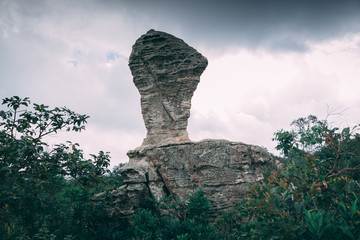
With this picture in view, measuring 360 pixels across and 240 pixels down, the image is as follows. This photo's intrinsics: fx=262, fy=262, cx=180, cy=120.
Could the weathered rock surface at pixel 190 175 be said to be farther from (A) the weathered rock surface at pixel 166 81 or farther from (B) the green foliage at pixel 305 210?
(B) the green foliage at pixel 305 210

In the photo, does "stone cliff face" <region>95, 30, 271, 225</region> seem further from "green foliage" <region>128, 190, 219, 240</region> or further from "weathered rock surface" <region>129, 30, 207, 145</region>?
"green foliage" <region>128, 190, 219, 240</region>

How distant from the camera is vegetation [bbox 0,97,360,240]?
14.3ft

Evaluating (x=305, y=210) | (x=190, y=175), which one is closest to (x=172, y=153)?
(x=190, y=175)

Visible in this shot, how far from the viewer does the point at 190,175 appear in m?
10.0

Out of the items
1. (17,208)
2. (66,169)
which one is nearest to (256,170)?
(66,169)

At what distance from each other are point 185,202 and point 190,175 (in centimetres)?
102

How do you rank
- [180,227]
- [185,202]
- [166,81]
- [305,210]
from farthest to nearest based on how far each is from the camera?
1. [166,81]
2. [185,202]
3. [180,227]
4. [305,210]

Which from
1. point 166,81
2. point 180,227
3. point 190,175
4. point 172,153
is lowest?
point 180,227

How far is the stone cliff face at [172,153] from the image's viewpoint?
9.59 metres

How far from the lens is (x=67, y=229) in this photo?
30.6ft

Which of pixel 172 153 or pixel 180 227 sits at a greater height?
pixel 172 153

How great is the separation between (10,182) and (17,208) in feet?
2.43

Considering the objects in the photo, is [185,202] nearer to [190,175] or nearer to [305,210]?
[190,175]

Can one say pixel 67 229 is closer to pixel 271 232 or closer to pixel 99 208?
pixel 99 208
